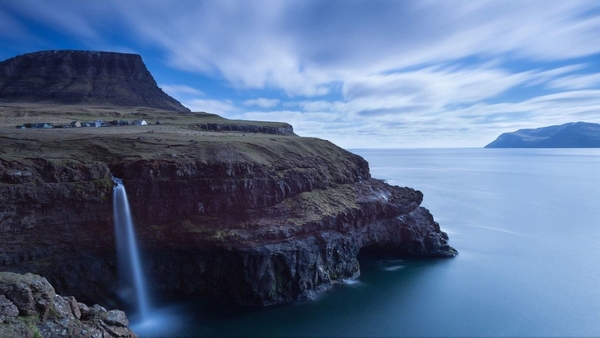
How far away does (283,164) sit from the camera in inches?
1918

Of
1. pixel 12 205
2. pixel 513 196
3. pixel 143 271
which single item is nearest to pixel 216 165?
pixel 143 271

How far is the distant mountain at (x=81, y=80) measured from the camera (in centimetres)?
11425

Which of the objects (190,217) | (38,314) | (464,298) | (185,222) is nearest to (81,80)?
(190,217)

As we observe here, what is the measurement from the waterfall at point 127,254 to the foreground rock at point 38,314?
17.9m

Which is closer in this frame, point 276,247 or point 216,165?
point 276,247

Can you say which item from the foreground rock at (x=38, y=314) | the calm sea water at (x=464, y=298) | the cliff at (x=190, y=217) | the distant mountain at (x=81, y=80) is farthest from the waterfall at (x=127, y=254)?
the distant mountain at (x=81, y=80)

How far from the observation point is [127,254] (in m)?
36.6

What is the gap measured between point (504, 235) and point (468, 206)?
27.1m

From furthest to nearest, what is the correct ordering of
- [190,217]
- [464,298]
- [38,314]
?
[464,298] → [190,217] → [38,314]

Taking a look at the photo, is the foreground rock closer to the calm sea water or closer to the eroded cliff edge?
the calm sea water

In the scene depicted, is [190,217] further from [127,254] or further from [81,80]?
[81,80]

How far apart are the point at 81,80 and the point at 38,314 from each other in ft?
445

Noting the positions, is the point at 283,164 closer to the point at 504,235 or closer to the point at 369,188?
the point at 369,188

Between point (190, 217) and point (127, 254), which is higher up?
point (190, 217)
